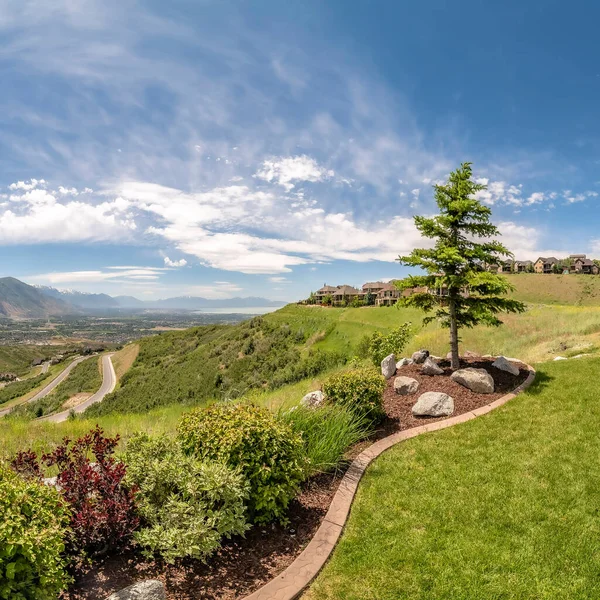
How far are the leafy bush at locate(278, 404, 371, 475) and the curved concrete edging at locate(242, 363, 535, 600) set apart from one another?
1.25 ft

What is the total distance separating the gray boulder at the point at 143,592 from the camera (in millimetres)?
3762

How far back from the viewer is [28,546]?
3.14 metres

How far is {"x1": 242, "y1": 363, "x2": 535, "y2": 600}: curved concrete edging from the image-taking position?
441cm

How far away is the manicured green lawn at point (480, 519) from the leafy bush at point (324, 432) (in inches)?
29.5

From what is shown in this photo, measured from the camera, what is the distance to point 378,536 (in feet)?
17.6

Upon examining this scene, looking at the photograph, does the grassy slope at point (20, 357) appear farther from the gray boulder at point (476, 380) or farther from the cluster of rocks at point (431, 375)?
the gray boulder at point (476, 380)

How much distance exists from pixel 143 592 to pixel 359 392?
19.9 ft

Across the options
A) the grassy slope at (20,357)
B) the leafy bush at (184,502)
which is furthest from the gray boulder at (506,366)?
the grassy slope at (20,357)

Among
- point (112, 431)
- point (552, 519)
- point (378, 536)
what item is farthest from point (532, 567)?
point (112, 431)

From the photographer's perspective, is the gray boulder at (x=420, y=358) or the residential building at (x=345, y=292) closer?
the gray boulder at (x=420, y=358)

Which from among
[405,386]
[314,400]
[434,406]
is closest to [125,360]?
[314,400]

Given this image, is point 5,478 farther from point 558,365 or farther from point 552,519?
point 558,365

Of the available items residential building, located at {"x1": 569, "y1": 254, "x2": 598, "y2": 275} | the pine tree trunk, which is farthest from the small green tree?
residential building, located at {"x1": 569, "y1": 254, "x2": 598, "y2": 275}

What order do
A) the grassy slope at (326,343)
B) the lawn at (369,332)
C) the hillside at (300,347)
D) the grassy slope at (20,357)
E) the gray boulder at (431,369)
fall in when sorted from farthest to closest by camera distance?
the grassy slope at (20,357), the hillside at (300,347), the gray boulder at (431,369), the grassy slope at (326,343), the lawn at (369,332)
